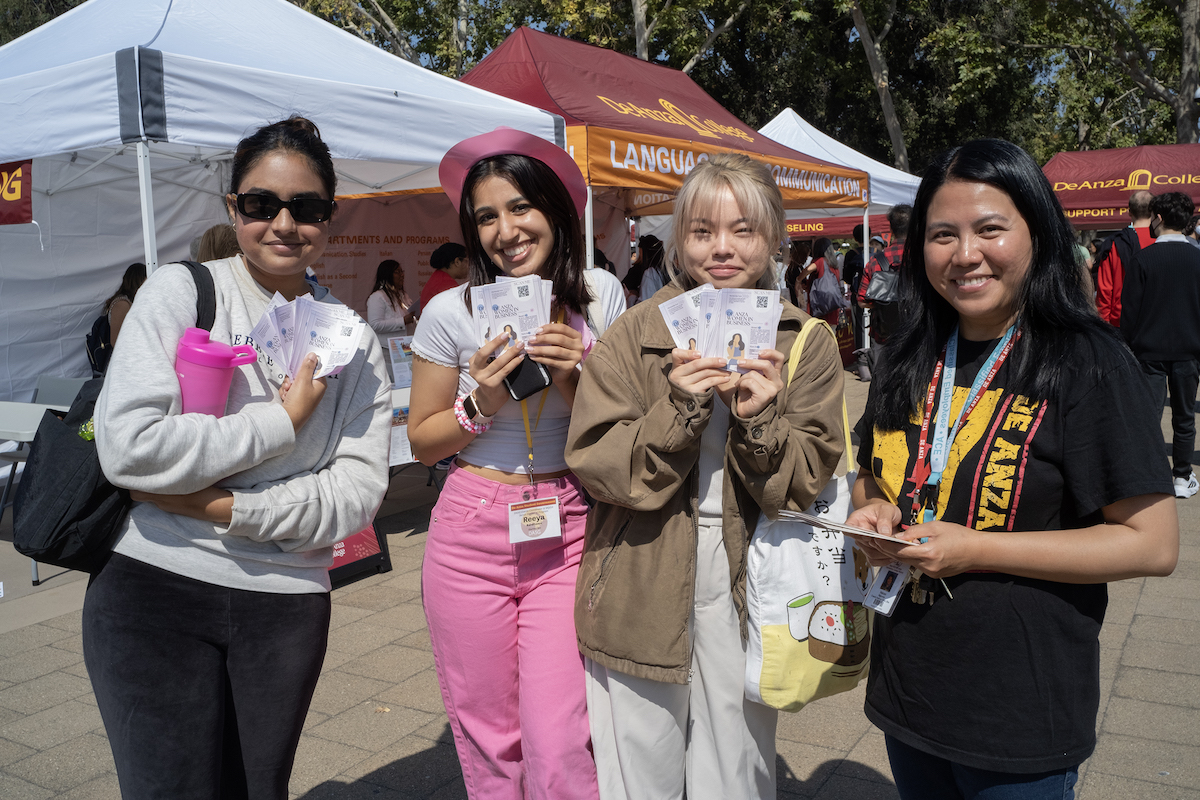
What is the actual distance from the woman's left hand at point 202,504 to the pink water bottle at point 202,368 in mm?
168

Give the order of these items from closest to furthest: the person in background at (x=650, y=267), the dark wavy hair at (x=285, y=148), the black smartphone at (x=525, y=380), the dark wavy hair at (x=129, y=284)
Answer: the dark wavy hair at (x=285, y=148), the black smartphone at (x=525, y=380), the dark wavy hair at (x=129, y=284), the person in background at (x=650, y=267)

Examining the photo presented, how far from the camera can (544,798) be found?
204 cm

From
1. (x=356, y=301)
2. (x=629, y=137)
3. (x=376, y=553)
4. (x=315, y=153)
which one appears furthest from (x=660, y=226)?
(x=315, y=153)

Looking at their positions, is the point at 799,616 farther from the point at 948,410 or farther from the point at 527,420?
the point at 527,420

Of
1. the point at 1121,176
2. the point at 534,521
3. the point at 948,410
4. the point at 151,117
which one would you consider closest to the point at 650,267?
the point at 151,117

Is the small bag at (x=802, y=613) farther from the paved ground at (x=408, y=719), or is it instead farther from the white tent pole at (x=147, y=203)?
the white tent pole at (x=147, y=203)

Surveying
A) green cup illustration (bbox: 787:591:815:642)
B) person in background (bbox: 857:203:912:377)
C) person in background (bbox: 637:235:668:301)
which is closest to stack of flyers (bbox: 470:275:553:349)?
green cup illustration (bbox: 787:591:815:642)

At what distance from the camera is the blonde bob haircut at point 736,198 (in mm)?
1940

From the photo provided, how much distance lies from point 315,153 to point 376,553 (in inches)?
140

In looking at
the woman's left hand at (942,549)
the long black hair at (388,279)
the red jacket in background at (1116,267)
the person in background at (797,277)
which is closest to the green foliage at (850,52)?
the person in background at (797,277)

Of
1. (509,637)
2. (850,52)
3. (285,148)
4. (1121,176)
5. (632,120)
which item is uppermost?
(850,52)

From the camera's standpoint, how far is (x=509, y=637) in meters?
2.12

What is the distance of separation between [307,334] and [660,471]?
0.81m

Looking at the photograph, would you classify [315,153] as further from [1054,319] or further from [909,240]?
[1054,319]
